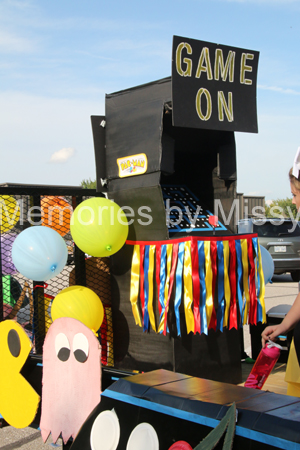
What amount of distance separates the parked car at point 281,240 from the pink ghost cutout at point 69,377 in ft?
29.8

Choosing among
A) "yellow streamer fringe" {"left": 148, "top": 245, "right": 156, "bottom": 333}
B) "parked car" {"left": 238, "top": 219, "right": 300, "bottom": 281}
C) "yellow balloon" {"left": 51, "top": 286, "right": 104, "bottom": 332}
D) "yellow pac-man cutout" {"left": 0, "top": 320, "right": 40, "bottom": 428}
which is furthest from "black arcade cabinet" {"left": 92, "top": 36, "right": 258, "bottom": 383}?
"parked car" {"left": 238, "top": 219, "right": 300, "bottom": 281}

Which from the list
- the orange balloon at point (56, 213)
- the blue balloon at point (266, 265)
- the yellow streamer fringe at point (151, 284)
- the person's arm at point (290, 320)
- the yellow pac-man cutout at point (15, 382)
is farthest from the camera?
the blue balloon at point (266, 265)

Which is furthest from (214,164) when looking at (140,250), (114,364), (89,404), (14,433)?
(14,433)

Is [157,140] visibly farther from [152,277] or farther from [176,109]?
[152,277]

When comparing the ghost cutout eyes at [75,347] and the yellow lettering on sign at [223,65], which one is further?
the yellow lettering on sign at [223,65]

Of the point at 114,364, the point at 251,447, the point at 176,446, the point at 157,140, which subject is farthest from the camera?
the point at 114,364

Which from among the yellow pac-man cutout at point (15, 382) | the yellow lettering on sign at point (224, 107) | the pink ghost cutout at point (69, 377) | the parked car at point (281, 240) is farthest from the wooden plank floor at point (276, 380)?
the parked car at point (281, 240)

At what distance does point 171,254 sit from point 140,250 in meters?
0.35

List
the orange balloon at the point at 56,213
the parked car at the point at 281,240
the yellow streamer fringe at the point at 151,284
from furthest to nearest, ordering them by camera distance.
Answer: the parked car at the point at 281,240
the orange balloon at the point at 56,213
the yellow streamer fringe at the point at 151,284

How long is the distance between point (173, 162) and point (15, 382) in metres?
1.96

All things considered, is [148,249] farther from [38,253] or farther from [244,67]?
[244,67]

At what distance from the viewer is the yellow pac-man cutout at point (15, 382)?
9.30 feet

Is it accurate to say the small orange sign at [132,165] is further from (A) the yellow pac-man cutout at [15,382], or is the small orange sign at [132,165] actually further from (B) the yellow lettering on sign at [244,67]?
(A) the yellow pac-man cutout at [15,382]

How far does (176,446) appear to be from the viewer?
164 centimetres
